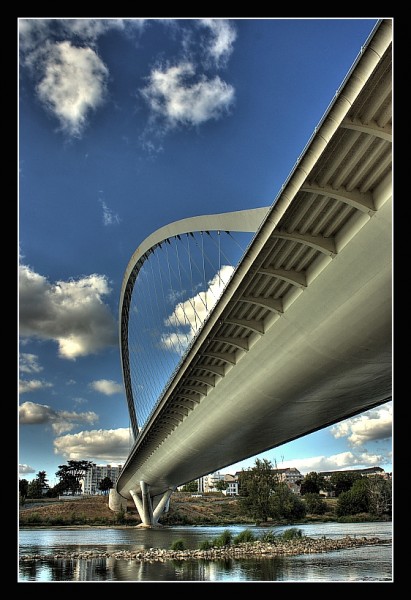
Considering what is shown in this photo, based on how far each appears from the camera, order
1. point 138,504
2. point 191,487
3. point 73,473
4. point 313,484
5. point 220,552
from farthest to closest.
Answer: point 191,487 < point 73,473 < point 313,484 < point 138,504 < point 220,552

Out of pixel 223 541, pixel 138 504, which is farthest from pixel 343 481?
pixel 223 541

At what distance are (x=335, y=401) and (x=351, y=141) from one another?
14.1 m

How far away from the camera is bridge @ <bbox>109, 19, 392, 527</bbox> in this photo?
977 centimetres

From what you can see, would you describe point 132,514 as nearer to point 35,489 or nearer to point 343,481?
point 35,489

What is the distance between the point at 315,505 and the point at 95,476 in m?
56.6

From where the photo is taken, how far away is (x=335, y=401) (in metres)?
22.0

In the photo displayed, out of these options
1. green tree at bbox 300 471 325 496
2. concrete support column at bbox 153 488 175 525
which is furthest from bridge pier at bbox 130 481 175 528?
green tree at bbox 300 471 325 496

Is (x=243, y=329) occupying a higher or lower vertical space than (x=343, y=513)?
higher

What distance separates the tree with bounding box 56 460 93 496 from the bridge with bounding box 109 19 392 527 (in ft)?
232

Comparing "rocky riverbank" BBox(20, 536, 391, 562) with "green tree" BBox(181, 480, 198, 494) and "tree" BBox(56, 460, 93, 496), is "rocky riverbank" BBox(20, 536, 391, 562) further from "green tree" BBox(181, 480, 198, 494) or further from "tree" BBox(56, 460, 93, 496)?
"green tree" BBox(181, 480, 198, 494)

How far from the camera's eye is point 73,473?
98.4m
